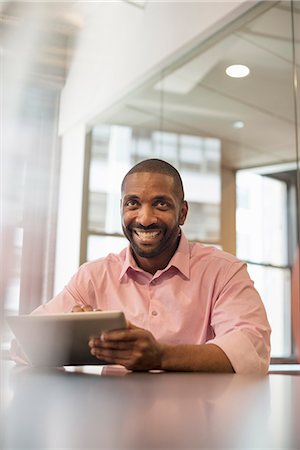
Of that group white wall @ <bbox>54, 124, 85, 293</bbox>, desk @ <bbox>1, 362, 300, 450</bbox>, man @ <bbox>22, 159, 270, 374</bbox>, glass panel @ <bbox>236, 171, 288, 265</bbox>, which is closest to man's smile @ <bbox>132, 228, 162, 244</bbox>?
man @ <bbox>22, 159, 270, 374</bbox>

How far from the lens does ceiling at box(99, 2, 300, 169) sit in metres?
2.24

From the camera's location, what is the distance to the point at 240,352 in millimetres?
942

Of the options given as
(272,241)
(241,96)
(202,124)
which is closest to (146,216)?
(272,241)

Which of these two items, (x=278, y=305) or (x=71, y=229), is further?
(x=71, y=229)

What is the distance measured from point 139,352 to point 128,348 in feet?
0.06

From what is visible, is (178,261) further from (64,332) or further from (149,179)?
(64,332)

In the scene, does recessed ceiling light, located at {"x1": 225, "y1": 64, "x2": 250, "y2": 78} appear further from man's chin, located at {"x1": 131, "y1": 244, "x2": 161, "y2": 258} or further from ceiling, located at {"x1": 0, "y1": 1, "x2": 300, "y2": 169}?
man's chin, located at {"x1": 131, "y1": 244, "x2": 161, "y2": 258}

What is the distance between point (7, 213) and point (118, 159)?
307cm

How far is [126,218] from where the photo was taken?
1.20 m

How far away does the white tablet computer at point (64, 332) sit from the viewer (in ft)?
2.41

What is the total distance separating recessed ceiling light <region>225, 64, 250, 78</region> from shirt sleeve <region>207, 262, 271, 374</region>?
1.54 m

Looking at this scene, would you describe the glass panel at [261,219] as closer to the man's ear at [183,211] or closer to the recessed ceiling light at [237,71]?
the recessed ceiling light at [237,71]

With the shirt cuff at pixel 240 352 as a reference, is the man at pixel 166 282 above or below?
above

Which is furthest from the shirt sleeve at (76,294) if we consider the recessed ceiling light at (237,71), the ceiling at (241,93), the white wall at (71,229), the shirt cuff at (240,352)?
the white wall at (71,229)
